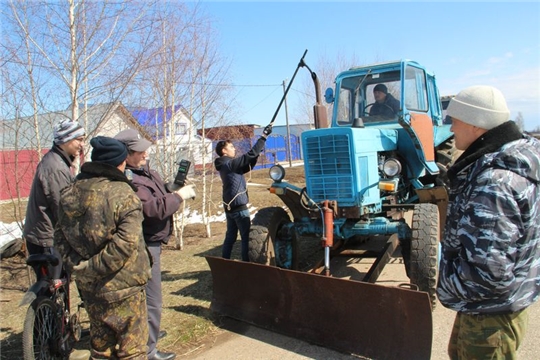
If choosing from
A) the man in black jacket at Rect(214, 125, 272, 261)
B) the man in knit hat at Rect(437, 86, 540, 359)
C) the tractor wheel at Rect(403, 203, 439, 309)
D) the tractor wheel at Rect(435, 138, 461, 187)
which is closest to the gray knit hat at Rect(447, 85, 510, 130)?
the man in knit hat at Rect(437, 86, 540, 359)

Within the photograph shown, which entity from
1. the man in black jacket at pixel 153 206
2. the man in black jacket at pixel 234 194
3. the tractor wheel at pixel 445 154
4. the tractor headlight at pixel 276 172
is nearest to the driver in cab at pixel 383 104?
the tractor wheel at pixel 445 154

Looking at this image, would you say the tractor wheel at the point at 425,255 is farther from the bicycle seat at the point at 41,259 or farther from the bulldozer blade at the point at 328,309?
the bicycle seat at the point at 41,259

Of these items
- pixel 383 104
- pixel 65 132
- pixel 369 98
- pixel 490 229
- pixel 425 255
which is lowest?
pixel 425 255

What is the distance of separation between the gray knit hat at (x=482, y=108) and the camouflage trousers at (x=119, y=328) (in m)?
2.12

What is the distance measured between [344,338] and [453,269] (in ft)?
6.21

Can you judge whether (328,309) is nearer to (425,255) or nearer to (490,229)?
(425,255)

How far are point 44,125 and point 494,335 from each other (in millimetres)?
5509

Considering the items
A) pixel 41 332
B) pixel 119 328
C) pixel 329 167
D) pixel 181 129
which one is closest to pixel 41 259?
pixel 41 332

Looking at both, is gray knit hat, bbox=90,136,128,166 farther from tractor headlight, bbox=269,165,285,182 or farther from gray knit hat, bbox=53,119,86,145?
tractor headlight, bbox=269,165,285,182

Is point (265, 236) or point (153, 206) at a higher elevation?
point (153, 206)

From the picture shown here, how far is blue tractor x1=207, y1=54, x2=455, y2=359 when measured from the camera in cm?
329

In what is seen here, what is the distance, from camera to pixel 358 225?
4.65m

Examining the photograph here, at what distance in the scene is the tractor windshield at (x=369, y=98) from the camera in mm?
5543

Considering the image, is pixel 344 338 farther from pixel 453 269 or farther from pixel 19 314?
pixel 19 314
